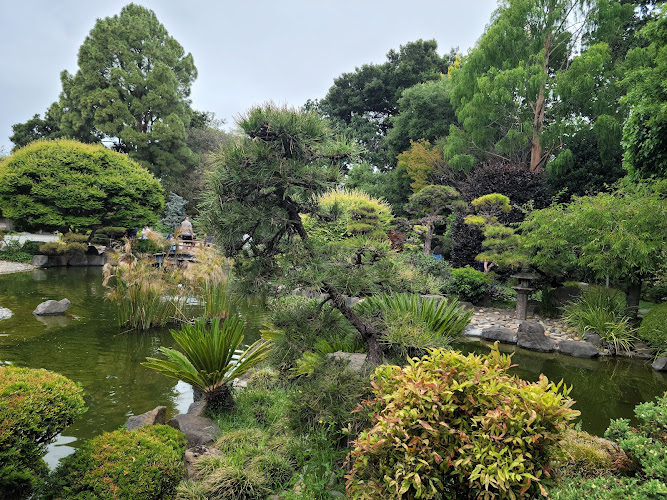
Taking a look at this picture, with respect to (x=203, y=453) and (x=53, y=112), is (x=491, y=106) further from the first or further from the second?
(x=53, y=112)

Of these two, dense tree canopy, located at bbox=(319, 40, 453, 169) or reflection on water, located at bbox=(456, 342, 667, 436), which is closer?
reflection on water, located at bbox=(456, 342, 667, 436)

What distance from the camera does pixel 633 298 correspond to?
19.9 feet

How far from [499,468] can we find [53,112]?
75.4 feet

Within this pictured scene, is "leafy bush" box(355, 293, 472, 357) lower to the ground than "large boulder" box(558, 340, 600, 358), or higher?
higher

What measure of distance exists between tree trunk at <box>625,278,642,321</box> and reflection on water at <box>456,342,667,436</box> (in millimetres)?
1080

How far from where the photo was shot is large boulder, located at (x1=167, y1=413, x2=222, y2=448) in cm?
267

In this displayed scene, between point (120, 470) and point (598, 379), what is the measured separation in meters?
4.89

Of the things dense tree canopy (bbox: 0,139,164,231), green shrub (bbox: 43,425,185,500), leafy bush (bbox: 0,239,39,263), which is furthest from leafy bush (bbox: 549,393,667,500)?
leafy bush (bbox: 0,239,39,263)

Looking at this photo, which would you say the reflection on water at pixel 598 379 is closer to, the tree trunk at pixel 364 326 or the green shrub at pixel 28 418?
the tree trunk at pixel 364 326

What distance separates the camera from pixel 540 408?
4.75ft

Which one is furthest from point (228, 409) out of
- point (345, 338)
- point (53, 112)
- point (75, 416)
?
point (53, 112)

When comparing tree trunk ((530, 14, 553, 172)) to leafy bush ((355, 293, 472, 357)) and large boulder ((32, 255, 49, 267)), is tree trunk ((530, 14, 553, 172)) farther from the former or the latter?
large boulder ((32, 255, 49, 267))

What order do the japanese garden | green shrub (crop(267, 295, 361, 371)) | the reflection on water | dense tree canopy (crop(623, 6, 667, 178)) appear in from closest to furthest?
1. the japanese garden
2. green shrub (crop(267, 295, 361, 371))
3. the reflection on water
4. dense tree canopy (crop(623, 6, 667, 178))

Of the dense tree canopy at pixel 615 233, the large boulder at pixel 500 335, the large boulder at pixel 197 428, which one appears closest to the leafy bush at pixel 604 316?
the dense tree canopy at pixel 615 233
